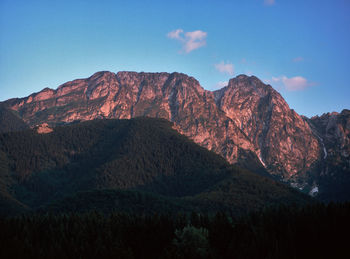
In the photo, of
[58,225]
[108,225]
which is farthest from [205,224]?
[58,225]

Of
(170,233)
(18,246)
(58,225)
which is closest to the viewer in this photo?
(18,246)

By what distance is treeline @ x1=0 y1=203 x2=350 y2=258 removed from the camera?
127 m

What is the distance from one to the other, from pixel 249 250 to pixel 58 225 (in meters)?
87.1

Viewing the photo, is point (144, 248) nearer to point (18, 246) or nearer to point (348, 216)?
point (18, 246)

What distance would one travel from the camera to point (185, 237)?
13562 centimetres

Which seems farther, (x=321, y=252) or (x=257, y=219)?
(x=257, y=219)

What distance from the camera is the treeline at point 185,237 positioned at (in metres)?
127

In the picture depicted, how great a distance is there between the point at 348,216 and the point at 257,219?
4075 centimetres

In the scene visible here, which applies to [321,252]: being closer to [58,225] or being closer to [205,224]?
[205,224]

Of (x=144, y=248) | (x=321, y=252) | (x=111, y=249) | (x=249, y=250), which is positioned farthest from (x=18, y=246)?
(x=321, y=252)

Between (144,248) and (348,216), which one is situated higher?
(348,216)

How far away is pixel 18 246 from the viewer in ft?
405

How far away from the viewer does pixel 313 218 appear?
14762 centimetres

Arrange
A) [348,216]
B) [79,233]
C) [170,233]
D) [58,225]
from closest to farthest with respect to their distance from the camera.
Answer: [348,216], [79,233], [170,233], [58,225]
